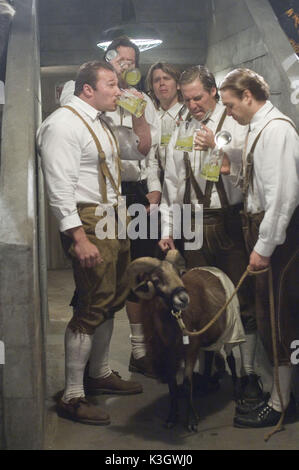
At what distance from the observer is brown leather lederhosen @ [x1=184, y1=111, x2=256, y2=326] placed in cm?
558

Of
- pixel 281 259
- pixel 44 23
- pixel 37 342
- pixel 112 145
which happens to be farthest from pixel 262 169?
pixel 44 23

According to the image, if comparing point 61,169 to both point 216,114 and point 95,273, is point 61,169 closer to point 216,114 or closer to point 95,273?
point 95,273

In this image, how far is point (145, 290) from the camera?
5.02m

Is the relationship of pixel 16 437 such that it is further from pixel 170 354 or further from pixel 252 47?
pixel 252 47

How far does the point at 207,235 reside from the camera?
5.63 m

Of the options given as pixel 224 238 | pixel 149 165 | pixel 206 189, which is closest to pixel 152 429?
pixel 224 238

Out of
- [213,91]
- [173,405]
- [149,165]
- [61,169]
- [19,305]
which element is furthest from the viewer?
[149,165]

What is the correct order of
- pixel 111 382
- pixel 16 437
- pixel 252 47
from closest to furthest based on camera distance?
pixel 16 437 < pixel 111 382 < pixel 252 47

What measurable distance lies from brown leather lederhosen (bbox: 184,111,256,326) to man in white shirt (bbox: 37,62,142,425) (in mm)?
585

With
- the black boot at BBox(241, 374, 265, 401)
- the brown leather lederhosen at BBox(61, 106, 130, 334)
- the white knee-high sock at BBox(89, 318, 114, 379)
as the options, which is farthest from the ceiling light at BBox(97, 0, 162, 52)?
the black boot at BBox(241, 374, 265, 401)

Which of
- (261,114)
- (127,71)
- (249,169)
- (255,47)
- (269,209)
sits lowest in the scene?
(269,209)

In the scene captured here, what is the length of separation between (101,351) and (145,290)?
3.53 ft

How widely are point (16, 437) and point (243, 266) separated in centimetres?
202

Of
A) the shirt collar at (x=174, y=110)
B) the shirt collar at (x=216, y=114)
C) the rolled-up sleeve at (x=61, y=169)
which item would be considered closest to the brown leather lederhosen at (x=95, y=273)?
the rolled-up sleeve at (x=61, y=169)
